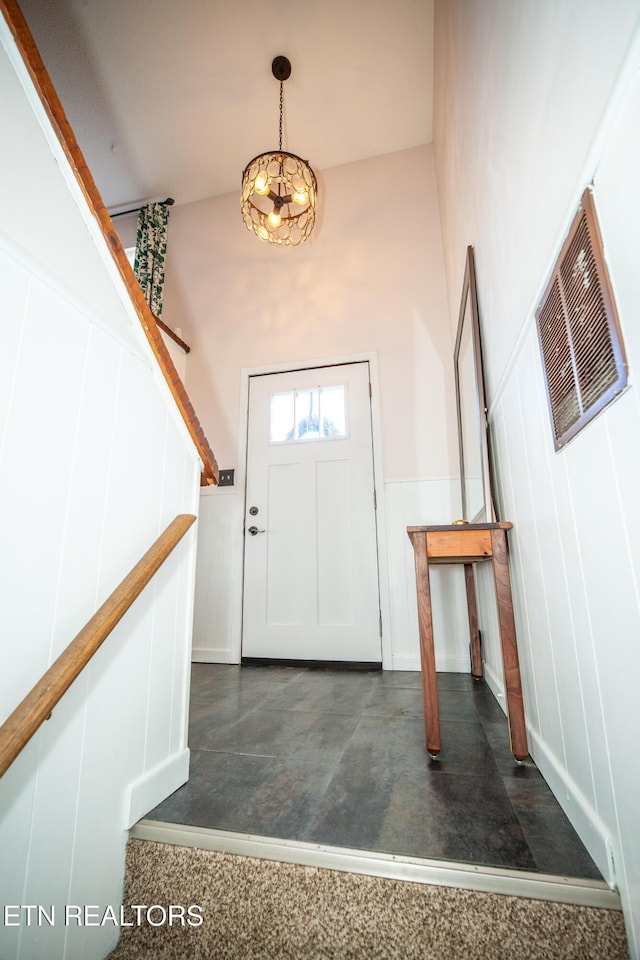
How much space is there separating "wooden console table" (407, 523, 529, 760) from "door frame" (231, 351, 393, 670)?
125cm

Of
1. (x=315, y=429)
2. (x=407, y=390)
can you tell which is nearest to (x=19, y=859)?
(x=315, y=429)

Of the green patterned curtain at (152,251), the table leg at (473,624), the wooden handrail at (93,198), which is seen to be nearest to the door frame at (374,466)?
the table leg at (473,624)

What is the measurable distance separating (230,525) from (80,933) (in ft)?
7.59

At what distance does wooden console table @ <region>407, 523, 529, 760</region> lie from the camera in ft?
4.11

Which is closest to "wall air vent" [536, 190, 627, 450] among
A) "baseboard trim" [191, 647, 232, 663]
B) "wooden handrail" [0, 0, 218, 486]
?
"wooden handrail" [0, 0, 218, 486]

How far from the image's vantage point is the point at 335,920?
0.78m

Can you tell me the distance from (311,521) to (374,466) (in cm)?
59

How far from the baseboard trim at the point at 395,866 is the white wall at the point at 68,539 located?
0.57 ft

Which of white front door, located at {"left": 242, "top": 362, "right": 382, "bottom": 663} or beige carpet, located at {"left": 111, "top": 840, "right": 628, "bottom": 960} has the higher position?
white front door, located at {"left": 242, "top": 362, "right": 382, "bottom": 663}

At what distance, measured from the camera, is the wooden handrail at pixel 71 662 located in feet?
2.14

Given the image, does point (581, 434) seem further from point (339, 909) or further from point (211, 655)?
point (211, 655)

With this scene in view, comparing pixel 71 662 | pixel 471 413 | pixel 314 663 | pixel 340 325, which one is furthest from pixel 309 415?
pixel 71 662

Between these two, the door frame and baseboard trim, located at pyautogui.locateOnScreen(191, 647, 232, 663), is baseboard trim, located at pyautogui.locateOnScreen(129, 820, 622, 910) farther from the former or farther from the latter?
baseboard trim, located at pyautogui.locateOnScreen(191, 647, 232, 663)

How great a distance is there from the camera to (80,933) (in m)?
0.80
